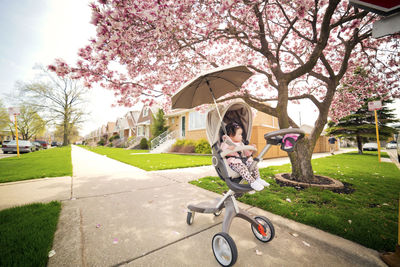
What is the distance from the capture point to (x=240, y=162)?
5.98 ft

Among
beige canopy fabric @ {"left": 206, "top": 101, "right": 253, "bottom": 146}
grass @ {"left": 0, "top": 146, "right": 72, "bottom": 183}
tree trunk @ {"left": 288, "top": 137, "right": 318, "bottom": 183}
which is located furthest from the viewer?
grass @ {"left": 0, "top": 146, "right": 72, "bottom": 183}

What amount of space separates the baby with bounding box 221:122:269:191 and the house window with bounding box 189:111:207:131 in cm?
1240

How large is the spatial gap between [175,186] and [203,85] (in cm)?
282

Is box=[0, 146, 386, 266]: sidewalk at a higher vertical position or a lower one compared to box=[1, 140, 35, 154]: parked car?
lower

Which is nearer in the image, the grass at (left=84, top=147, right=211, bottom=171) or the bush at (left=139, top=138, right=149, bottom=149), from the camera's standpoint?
the grass at (left=84, top=147, right=211, bottom=171)

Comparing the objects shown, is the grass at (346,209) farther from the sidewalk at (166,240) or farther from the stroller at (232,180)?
the stroller at (232,180)

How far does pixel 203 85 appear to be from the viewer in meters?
2.36

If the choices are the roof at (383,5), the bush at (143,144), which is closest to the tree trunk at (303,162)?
the roof at (383,5)

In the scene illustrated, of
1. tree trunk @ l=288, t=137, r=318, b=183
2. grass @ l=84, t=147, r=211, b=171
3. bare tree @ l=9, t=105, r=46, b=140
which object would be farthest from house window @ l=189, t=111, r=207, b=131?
bare tree @ l=9, t=105, r=46, b=140

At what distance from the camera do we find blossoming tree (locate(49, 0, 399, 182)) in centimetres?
333

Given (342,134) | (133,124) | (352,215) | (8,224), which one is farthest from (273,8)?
(133,124)

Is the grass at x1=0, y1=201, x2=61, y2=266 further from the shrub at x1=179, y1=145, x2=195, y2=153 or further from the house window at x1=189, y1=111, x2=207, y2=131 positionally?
the house window at x1=189, y1=111, x2=207, y2=131

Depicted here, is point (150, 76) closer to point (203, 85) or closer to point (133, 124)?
point (203, 85)

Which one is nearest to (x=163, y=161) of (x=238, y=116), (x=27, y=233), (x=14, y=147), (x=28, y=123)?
(x=27, y=233)
